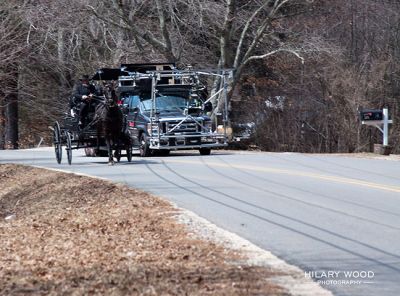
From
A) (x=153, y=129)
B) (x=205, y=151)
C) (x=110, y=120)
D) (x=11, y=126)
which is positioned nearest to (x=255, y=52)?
(x=205, y=151)

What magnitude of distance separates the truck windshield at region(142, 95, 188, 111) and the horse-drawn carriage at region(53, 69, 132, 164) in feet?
12.2

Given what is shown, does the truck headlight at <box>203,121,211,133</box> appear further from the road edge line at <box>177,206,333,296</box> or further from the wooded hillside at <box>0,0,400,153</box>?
the road edge line at <box>177,206,333,296</box>

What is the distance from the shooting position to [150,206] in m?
14.9

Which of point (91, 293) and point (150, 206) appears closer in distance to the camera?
point (91, 293)

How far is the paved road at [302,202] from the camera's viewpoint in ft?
32.8

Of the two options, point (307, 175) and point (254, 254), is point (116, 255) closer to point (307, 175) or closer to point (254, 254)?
point (254, 254)

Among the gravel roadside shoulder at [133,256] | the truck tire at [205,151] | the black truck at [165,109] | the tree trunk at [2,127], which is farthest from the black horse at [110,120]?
the tree trunk at [2,127]

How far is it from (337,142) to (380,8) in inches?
313

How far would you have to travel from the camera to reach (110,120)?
23656 mm

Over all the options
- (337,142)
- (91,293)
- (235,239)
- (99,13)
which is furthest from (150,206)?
(337,142)

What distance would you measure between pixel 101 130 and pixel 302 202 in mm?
10115

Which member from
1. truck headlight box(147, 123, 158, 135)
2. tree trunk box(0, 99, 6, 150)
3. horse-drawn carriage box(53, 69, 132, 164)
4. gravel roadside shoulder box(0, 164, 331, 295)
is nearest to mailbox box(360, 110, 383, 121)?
truck headlight box(147, 123, 158, 135)

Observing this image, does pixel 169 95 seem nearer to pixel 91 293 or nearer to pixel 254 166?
pixel 254 166

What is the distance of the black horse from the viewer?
23.6 m
